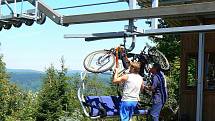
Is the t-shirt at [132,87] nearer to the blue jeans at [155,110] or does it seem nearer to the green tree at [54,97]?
the blue jeans at [155,110]

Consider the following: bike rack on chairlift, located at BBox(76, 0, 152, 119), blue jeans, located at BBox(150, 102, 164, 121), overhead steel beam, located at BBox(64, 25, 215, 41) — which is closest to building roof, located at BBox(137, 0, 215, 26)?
blue jeans, located at BBox(150, 102, 164, 121)

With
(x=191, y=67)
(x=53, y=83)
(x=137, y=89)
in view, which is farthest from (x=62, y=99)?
(x=137, y=89)

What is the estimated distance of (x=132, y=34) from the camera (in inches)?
293

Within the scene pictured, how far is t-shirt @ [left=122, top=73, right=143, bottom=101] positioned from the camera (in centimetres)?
806

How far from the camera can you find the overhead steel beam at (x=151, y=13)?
625 centimetres

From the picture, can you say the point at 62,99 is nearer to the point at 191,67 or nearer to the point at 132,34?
the point at 191,67

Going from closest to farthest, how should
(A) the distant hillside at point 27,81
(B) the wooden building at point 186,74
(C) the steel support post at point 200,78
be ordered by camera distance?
(C) the steel support post at point 200,78 < (B) the wooden building at point 186,74 < (A) the distant hillside at point 27,81

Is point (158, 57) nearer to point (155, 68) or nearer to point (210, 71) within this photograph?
point (155, 68)

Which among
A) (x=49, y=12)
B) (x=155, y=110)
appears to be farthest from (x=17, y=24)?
(x=155, y=110)

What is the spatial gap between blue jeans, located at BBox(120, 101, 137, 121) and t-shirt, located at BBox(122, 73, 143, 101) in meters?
0.06

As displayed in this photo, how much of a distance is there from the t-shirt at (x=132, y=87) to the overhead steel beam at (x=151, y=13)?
1.19m

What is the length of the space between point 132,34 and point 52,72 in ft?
42.3

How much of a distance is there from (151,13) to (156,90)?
228 centimetres

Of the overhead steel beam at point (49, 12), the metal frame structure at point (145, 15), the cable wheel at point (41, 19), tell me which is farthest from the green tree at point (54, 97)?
the metal frame structure at point (145, 15)
